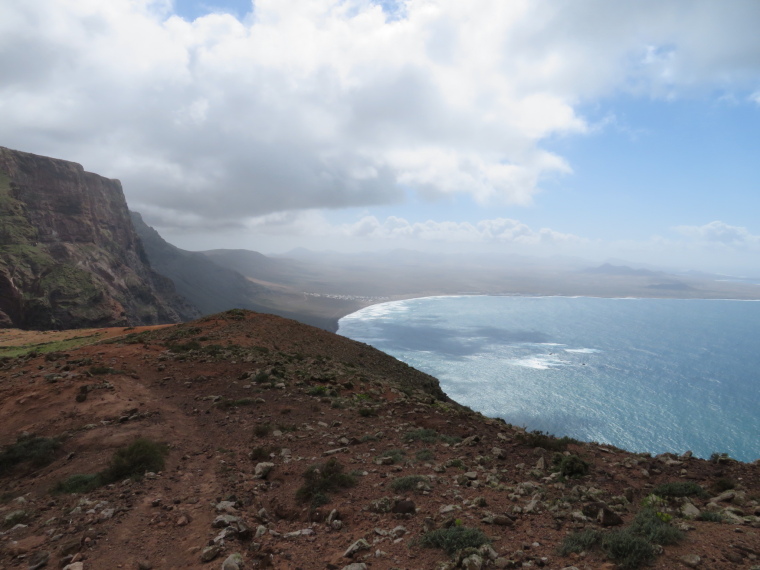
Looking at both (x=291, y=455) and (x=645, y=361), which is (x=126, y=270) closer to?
(x=291, y=455)

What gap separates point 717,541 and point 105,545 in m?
12.2

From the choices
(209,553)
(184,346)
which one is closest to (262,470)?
(209,553)

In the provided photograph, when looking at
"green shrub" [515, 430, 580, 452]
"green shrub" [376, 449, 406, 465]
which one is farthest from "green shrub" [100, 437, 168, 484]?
"green shrub" [515, 430, 580, 452]

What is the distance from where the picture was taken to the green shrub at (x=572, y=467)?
34.6ft

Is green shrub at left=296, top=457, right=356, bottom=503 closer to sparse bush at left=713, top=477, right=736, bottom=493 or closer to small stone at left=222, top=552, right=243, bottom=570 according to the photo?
small stone at left=222, top=552, right=243, bottom=570

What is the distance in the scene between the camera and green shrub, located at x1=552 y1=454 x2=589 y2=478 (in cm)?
1054

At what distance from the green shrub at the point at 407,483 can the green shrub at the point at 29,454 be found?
11.8 meters

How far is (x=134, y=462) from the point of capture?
1122 cm

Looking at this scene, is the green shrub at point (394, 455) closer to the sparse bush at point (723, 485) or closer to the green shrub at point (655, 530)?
the green shrub at point (655, 530)

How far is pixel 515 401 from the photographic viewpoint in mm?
89000

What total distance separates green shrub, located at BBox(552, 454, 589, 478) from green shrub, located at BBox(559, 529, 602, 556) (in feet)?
12.6

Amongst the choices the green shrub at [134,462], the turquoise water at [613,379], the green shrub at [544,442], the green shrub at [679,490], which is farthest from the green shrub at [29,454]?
the turquoise water at [613,379]

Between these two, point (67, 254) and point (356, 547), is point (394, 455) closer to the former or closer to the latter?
point (356, 547)

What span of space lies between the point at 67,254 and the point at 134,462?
532 ft
